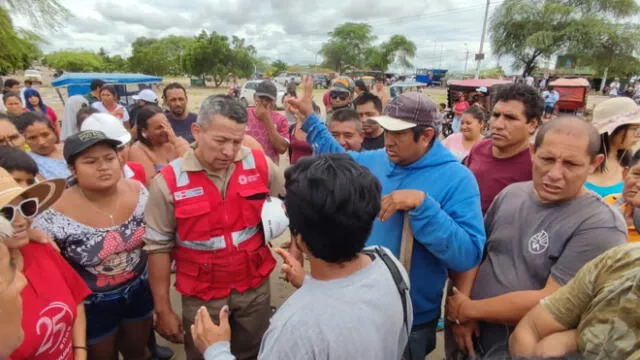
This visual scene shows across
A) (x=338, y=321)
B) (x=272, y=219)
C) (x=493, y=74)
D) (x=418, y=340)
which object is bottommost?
(x=418, y=340)

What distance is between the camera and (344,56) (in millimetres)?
78750

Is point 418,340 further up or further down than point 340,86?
further down

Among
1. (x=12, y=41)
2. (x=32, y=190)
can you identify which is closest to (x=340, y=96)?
(x=32, y=190)

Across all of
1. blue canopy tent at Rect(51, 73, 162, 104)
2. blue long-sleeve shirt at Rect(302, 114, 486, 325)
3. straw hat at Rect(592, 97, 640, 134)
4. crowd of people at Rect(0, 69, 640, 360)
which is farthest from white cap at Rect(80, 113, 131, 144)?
blue canopy tent at Rect(51, 73, 162, 104)

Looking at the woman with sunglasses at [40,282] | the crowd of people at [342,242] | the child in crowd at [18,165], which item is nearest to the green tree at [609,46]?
the crowd of people at [342,242]

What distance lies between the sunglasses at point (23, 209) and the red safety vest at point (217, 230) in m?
0.63

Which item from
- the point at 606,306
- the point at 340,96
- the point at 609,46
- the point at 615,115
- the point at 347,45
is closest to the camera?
the point at 606,306

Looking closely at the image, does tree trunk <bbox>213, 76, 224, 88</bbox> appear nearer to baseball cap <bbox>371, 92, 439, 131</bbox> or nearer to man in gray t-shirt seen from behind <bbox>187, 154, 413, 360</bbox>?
baseball cap <bbox>371, 92, 439, 131</bbox>

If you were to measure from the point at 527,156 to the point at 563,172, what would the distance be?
1090mm

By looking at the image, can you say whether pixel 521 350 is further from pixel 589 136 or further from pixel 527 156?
pixel 527 156

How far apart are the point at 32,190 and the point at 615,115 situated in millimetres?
3527

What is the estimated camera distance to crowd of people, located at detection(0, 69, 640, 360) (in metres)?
1.16

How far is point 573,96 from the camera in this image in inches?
681

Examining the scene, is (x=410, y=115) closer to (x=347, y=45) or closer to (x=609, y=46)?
(x=609, y=46)
